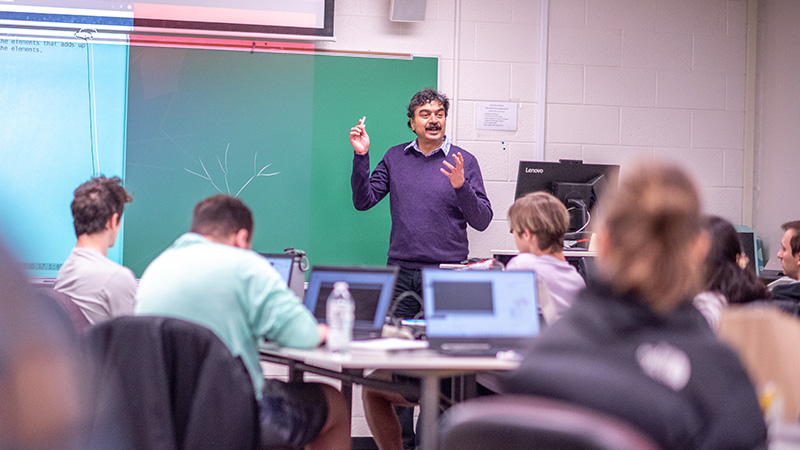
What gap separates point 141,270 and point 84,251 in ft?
4.56

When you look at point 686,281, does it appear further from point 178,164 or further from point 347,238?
point 178,164

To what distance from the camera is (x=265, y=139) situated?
4.21 metres

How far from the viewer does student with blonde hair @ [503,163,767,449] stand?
1.12 metres

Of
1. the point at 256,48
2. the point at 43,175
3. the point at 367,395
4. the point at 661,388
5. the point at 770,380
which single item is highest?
the point at 256,48

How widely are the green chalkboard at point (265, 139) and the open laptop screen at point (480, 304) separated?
194 cm

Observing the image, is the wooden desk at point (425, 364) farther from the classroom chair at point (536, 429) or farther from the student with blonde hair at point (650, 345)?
the classroom chair at point (536, 429)

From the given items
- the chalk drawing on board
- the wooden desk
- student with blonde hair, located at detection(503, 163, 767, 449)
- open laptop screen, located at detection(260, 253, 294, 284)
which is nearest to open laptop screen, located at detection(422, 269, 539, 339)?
the wooden desk

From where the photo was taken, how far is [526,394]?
1201 mm

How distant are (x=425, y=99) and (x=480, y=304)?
1920mm

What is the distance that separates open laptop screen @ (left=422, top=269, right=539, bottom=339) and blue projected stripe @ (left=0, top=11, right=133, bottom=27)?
106 inches

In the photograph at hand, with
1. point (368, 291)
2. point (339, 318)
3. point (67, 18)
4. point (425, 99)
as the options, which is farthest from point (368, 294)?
point (67, 18)

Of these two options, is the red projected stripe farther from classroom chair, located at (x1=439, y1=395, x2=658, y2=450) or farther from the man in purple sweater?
classroom chair, located at (x1=439, y1=395, x2=658, y2=450)

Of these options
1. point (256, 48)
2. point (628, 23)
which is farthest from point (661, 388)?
point (628, 23)

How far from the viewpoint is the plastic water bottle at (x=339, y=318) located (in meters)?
2.19
